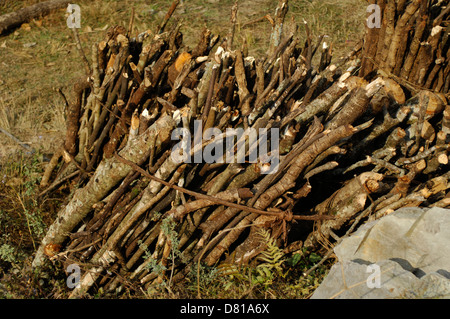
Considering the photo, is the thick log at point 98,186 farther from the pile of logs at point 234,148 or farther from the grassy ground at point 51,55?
the grassy ground at point 51,55

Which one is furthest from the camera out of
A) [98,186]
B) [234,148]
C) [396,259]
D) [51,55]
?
[51,55]

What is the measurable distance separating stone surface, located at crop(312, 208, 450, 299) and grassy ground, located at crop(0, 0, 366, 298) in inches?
83.1

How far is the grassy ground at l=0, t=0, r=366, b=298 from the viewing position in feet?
12.6

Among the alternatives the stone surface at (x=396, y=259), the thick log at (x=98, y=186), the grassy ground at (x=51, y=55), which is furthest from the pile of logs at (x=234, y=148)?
the grassy ground at (x=51, y=55)

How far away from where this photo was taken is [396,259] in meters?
2.53

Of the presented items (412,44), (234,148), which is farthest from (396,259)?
(412,44)

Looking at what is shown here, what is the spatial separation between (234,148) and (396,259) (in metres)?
1.22

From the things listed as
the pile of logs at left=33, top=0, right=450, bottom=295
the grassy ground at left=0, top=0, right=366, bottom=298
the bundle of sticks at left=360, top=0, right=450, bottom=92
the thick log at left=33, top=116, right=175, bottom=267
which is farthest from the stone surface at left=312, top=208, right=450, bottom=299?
the grassy ground at left=0, top=0, right=366, bottom=298

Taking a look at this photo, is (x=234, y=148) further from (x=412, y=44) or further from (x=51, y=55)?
(x=51, y=55)

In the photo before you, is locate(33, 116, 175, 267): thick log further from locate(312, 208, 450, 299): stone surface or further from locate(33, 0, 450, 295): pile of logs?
locate(312, 208, 450, 299): stone surface

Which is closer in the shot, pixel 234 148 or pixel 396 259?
pixel 396 259
